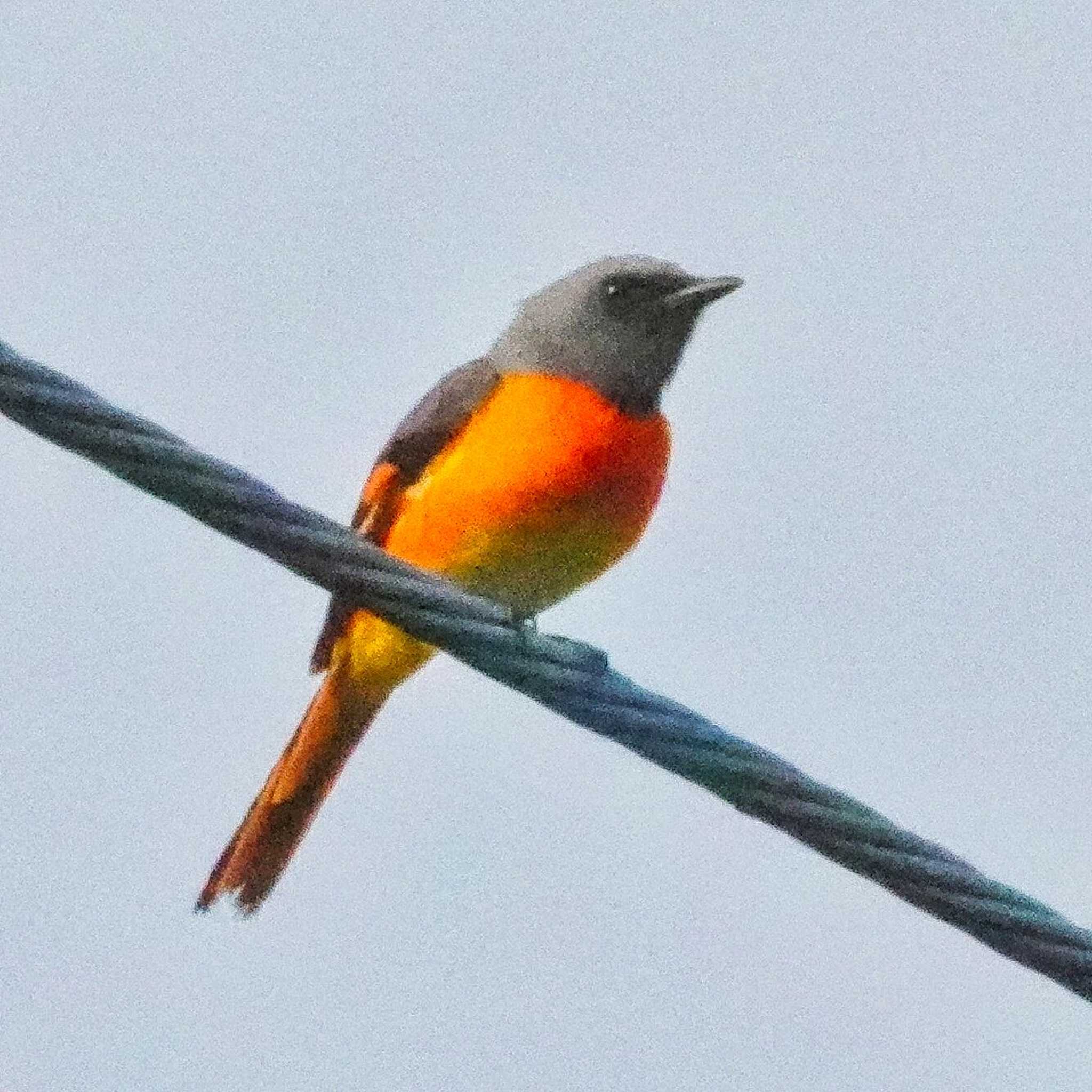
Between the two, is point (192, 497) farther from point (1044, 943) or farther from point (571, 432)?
point (571, 432)

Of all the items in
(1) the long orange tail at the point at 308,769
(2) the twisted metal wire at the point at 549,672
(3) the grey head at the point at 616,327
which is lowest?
(1) the long orange tail at the point at 308,769

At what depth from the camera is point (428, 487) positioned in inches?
285

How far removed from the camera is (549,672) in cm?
427

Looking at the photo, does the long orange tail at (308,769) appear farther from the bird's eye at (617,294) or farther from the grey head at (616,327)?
the bird's eye at (617,294)

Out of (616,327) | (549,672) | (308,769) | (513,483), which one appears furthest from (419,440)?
(549,672)

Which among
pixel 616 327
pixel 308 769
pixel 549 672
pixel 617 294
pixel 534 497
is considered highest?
pixel 617 294

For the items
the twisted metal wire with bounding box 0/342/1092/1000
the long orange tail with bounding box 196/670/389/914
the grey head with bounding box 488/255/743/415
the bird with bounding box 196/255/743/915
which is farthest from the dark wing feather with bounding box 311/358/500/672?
the twisted metal wire with bounding box 0/342/1092/1000

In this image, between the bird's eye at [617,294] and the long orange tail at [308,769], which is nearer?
the long orange tail at [308,769]

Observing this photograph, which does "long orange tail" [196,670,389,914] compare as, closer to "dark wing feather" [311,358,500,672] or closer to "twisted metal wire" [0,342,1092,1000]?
"dark wing feather" [311,358,500,672]

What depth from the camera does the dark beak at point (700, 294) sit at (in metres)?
7.89

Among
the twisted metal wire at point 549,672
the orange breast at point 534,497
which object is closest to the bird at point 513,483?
the orange breast at point 534,497

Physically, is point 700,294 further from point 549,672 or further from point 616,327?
point 549,672

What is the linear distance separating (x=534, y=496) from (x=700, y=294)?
133cm

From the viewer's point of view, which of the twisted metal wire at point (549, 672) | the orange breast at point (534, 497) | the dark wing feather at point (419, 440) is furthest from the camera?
the dark wing feather at point (419, 440)
